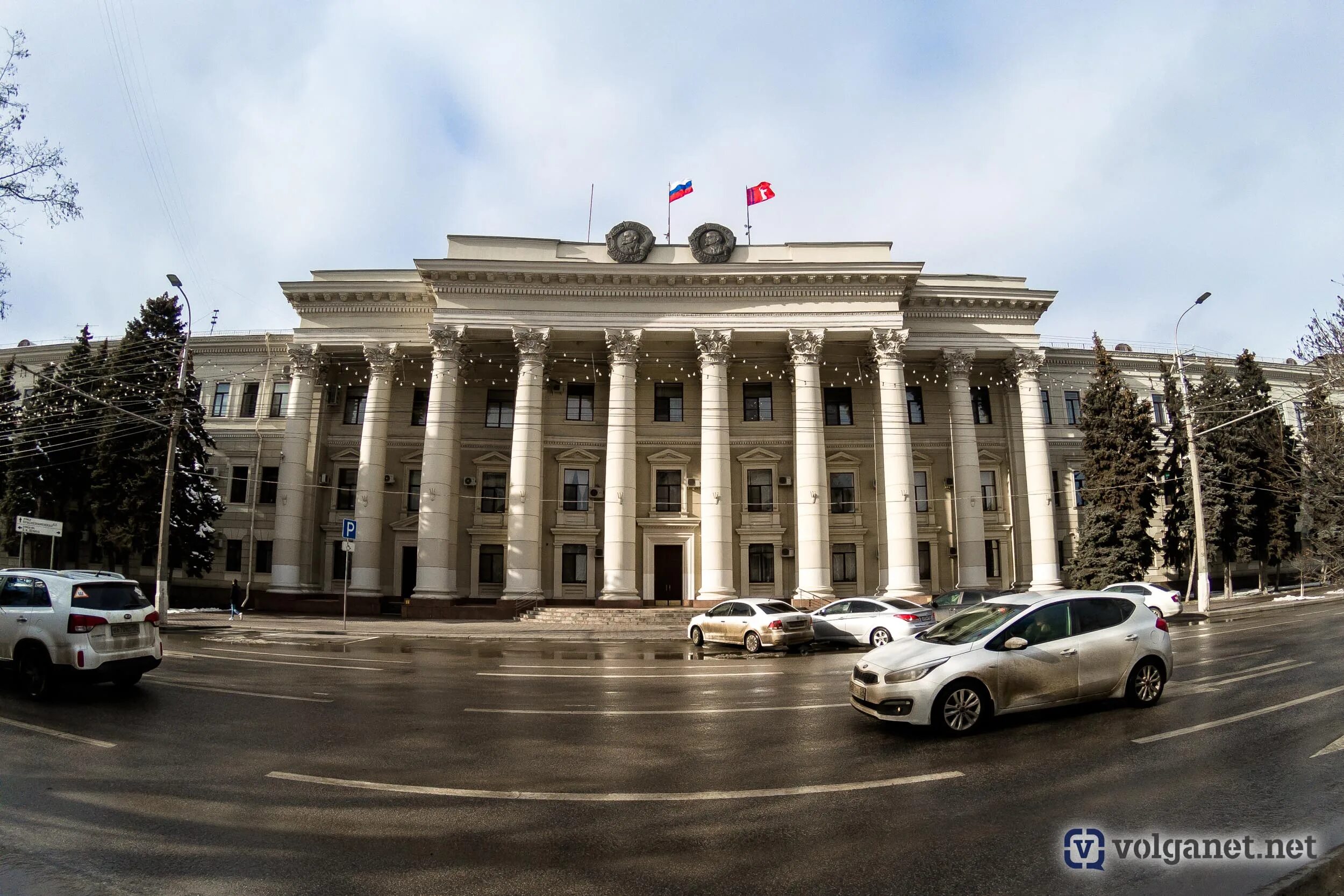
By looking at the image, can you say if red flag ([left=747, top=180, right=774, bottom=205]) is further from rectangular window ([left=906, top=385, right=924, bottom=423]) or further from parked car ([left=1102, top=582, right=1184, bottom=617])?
parked car ([left=1102, top=582, right=1184, bottom=617])

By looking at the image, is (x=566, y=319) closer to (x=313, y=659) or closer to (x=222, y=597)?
(x=313, y=659)

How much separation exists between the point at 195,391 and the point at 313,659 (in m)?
25.3

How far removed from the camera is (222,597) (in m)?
34.7

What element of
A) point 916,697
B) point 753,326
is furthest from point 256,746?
point 753,326

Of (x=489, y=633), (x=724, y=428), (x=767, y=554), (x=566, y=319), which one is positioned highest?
(x=566, y=319)

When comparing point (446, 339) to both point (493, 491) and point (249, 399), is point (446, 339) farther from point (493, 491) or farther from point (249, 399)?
point (249, 399)

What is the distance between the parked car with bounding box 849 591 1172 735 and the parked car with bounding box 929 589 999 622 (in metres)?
14.4

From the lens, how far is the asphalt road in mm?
4191

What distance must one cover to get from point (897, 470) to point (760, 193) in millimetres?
14559

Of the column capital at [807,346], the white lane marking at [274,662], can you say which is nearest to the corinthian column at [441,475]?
the white lane marking at [274,662]

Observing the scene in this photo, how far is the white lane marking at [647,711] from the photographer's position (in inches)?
365

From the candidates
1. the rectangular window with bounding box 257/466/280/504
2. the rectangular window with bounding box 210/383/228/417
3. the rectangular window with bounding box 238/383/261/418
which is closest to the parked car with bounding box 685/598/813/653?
the rectangular window with bounding box 257/466/280/504

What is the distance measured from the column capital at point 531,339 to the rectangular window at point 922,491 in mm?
19121

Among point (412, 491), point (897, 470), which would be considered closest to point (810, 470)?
point (897, 470)
